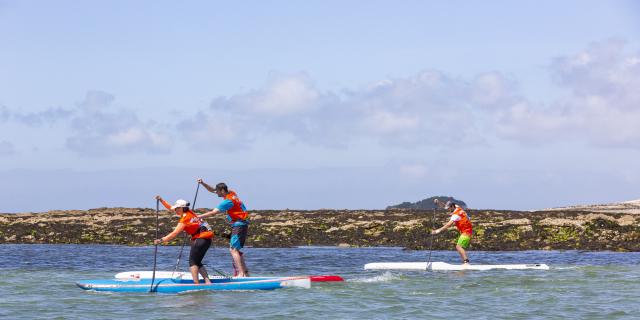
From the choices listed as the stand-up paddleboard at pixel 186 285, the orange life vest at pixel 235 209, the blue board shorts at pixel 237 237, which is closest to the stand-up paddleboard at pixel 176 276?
the stand-up paddleboard at pixel 186 285

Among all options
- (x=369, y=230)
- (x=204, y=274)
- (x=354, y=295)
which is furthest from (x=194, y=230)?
(x=369, y=230)

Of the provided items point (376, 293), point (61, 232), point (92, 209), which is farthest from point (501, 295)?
point (92, 209)

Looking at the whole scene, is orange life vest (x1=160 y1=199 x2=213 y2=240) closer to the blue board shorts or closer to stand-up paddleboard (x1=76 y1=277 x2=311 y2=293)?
stand-up paddleboard (x1=76 y1=277 x2=311 y2=293)

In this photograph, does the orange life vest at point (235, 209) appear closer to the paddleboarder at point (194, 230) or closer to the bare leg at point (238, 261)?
the bare leg at point (238, 261)

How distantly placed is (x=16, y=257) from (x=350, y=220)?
2336 centimetres

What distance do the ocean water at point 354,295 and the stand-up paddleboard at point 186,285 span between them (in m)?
0.28

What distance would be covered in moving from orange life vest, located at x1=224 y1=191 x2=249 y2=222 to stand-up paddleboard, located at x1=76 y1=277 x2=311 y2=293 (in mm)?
1819

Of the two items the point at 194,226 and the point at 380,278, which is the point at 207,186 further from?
the point at 380,278

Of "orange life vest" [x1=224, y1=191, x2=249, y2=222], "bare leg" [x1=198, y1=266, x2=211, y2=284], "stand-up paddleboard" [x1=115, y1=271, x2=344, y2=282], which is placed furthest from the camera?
"stand-up paddleboard" [x1=115, y1=271, x2=344, y2=282]

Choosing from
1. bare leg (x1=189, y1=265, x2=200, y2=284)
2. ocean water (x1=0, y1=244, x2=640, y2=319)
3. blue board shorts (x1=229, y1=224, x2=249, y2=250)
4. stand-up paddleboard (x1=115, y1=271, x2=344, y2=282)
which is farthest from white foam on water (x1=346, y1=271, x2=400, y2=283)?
bare leg (x1=189, y1=265, x2=200, y2=284)

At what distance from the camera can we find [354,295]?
2641cm

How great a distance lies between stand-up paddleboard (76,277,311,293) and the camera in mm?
26516

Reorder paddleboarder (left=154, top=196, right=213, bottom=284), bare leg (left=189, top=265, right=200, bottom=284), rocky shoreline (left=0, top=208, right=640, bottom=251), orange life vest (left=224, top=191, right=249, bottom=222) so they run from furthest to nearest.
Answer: rocky shoreline (left=0, top=208, right=640, bottom=251) → orange life vest (left=224, top=191, right=249, bottom=222) → bare leg (left=189, top=265, right=200, bottom=284) → paddleboarder (left=154, top=196, right=213, bottom=284)

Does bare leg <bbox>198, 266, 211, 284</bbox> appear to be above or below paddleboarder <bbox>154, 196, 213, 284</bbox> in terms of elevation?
below
